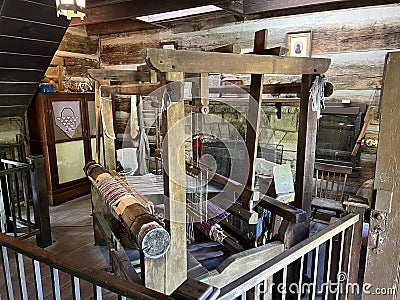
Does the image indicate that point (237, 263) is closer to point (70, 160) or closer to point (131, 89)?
point (131, 89)

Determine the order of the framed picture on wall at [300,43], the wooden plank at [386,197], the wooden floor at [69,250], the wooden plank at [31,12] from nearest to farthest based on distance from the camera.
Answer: the wooden plank at [386,197] → the wooden floor at [69,250] → the wooden plank at [31,12] → the framed picture on wall at [300,43]

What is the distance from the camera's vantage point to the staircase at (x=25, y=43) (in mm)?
3041

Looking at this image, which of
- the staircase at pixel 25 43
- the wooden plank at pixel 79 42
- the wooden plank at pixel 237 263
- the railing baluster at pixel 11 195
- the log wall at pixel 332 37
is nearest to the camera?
the wooden plank at pixel 237 263

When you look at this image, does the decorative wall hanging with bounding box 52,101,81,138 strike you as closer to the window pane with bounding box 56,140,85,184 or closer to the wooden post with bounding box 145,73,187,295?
the window pane with bounding box 56,140,85,184

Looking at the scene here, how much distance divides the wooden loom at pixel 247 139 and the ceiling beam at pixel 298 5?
5.35 ft

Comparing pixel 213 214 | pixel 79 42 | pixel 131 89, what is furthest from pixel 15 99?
pixel 213 214

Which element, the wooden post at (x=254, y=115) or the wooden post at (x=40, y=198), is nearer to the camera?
the wooden post at (x=254, y=115)

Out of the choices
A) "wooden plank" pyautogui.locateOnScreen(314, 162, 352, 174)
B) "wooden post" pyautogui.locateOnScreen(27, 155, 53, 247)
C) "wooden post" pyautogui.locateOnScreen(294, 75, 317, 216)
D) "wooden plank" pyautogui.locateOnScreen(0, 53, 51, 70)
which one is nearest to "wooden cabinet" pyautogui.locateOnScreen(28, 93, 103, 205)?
"wooden plank" pyautogui.locateOnScreen(0, 53, 51, 70)

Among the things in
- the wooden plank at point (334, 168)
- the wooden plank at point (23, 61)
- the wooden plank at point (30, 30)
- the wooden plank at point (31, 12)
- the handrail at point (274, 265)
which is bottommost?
the wooden plank at point (334, 168)

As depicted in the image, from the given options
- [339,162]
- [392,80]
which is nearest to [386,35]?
[339,162]

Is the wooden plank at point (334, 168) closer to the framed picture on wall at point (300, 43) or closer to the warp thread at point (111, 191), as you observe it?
the framed picture on wall at point (300, 43)

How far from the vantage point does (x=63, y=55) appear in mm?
5297

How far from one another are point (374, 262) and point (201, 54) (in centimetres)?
Answer: 149

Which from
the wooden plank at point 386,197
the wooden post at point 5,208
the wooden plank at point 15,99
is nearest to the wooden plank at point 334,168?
the wooden plank at point 386,197
